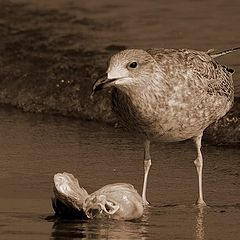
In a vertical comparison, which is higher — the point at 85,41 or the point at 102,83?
the point at 85,41

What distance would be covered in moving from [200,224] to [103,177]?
169cm

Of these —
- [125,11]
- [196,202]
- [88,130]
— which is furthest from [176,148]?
[125,11]

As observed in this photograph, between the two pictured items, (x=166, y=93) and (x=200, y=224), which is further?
(x=166, y=93)

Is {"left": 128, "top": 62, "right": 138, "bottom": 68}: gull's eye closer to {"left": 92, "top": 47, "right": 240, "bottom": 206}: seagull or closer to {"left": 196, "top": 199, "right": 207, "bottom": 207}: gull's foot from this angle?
{"left": 92, "top": 47, "right": 240, "bottom": 206}: seagull

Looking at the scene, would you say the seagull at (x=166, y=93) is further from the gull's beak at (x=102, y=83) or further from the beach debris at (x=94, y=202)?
the beach debris at (x=94, y=202)

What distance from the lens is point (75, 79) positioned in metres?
14.1

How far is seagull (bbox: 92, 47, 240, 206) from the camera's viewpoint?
9.41 metres

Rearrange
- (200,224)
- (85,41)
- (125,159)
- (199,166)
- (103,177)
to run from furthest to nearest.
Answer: (85,41), (125,159), (199,166), (103,177), (200,224)

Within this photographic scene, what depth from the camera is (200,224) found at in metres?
8.80

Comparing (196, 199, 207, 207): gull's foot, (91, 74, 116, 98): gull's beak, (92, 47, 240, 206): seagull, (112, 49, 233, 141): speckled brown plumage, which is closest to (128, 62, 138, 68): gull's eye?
(92, 47, 240, 206): seagull

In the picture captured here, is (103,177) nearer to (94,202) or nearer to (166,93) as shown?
(166,93)

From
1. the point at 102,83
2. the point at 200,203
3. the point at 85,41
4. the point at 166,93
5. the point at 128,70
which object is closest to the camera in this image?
the point at 102,83

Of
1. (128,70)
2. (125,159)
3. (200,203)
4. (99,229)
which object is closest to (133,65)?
(128,70)

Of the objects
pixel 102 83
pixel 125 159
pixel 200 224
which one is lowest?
pixel 200 224
